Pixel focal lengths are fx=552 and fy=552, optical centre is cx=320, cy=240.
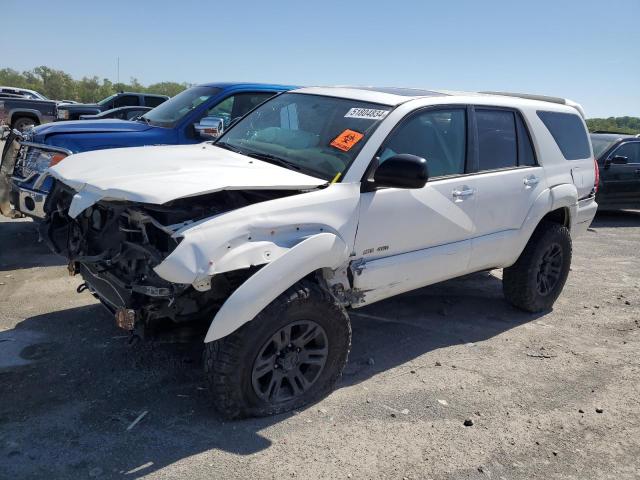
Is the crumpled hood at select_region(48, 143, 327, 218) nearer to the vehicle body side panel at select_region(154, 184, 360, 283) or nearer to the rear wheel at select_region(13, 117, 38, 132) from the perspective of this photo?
the vehicle body side panel at select_region(154, 184, 360, 283)

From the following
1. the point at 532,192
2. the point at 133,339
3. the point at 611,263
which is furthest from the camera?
the point at 611,263

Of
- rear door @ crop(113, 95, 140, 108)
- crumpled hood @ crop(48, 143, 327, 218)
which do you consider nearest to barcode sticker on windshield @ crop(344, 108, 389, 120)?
crumpled hood @ crop(48, 143, 327, 218)

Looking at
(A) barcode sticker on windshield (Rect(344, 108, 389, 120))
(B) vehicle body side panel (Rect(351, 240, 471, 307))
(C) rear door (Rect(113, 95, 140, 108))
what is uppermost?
(C) rear door (Rect(113, 95, 140, 108))

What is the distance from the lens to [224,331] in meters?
2.83

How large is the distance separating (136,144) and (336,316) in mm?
3748

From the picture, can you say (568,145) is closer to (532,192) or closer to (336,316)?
(532,192)

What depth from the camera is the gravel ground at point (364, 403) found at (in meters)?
2.89

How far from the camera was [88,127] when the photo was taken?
20.4 feet

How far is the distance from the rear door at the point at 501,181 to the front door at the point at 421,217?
0.15m

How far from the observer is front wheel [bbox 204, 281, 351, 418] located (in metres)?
2.99

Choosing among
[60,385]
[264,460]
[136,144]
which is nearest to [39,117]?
[136,144]

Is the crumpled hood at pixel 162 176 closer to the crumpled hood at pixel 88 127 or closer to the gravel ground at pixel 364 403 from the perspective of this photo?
the gravel ground at pixel 364 403

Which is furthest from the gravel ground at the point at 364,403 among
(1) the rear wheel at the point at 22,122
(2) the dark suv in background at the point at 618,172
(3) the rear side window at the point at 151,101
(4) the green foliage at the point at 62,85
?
(4) the green foliage at the point at 62,85

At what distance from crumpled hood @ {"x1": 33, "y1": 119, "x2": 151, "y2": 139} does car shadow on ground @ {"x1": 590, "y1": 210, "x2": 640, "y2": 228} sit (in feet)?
27.8
